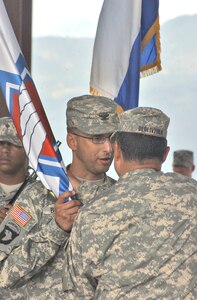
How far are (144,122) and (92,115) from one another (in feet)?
2.10

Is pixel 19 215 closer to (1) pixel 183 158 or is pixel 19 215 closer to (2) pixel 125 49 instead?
(2) pixel 125 49

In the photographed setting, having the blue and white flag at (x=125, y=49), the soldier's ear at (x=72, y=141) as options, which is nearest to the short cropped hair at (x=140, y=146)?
the soldier's ear at (x=72, y=141)

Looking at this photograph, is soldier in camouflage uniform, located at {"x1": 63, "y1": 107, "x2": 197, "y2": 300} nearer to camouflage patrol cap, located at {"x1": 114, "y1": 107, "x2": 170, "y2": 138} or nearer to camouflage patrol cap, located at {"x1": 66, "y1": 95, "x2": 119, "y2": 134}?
camouflage patrol cap, located at {"x1": 114, "y1": 107, "x2": 170, "y2": 138}

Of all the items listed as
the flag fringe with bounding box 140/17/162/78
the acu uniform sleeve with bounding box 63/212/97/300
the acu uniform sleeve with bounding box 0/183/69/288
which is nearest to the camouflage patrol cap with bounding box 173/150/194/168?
the flag fringe with bounding box 140/17/162/78

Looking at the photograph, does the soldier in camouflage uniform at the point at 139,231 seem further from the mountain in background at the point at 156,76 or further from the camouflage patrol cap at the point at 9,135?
the mountain in background at the point at 156,76

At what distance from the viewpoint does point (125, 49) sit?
4098 millimetres

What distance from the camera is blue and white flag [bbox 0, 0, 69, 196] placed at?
3.25 metres

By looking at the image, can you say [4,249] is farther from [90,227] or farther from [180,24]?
[180,24]

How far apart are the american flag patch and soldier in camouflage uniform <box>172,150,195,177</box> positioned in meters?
2.76

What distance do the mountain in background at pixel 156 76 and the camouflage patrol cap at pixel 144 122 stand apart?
275cm

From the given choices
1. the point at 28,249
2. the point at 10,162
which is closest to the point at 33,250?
the point at 28,249

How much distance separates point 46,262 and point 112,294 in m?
0.44

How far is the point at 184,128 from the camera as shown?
571 cm

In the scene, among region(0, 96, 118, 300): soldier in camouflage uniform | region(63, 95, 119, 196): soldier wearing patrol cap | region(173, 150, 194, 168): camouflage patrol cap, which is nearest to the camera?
region(0, 96, 118, 300): soldier in camouflage uniform
